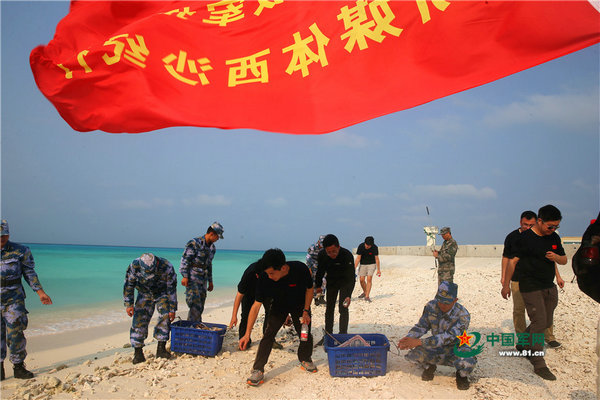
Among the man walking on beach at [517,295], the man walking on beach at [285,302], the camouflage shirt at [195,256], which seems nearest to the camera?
the man walking on beach at [285,302]

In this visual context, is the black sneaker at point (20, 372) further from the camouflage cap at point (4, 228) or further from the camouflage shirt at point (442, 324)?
the camouflage shirt at point (442, 324)

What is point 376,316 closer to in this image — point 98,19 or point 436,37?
point 436,37

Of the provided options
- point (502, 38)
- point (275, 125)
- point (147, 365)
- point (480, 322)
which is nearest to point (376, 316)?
point (480, 322)

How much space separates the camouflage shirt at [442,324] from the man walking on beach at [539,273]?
106 centimetres

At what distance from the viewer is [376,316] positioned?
880 cm

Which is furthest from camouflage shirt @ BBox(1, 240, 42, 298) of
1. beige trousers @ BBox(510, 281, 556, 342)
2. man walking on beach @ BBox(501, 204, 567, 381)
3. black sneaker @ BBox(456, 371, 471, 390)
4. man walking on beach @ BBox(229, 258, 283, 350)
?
beige trousers @ BBox(510, 281, 556, 342)

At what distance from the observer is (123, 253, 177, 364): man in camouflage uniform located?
19.9 ft

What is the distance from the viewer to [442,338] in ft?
15.6

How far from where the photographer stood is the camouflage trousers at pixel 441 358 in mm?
4613

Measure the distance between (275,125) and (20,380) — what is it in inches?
201

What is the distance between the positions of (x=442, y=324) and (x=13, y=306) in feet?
19.1

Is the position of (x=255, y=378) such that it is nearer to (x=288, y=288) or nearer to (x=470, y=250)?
(x=288, y=288)

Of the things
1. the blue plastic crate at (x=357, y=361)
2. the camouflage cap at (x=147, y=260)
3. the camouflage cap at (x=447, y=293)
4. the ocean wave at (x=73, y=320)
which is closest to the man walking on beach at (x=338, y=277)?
the blue plastic crate at (x=357, y=361)

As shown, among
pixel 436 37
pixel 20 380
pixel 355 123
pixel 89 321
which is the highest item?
pixel 436 37
